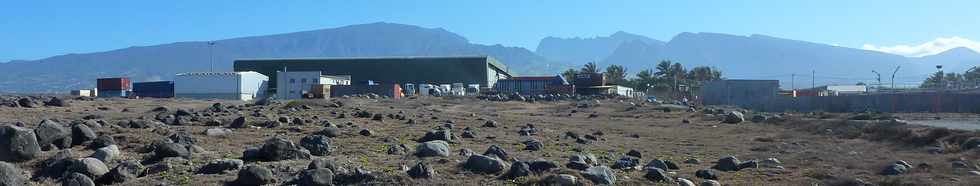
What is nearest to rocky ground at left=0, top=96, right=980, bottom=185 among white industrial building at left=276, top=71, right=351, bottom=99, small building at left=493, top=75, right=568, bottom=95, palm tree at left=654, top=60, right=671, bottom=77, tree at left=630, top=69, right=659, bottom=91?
white industrial building at left=276, top=71, right=351, bottom=99

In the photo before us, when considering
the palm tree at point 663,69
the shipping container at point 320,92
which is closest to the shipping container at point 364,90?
the shipping container at point 320,92

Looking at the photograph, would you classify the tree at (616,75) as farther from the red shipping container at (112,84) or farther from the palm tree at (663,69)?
the red shipping container at (112,84)

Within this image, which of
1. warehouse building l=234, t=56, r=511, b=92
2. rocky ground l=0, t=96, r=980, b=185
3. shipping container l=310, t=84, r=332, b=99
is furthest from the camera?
warehouse building l=234, t=56, r=511, b=92

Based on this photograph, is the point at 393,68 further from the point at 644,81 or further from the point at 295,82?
the point at 295,82

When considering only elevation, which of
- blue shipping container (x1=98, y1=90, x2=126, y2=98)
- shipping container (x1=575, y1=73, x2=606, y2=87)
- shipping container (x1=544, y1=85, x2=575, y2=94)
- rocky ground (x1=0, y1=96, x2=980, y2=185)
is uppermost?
shipping container (x1=575, y1=73, x2=606, y2=87)

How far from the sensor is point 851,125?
1356 inches

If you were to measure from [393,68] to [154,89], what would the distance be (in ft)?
161

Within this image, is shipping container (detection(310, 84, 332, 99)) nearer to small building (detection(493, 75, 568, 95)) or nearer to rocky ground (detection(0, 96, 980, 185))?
small building (detection(493, 75, 568, 95))

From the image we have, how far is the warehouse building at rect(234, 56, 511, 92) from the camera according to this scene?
150250 millimetres

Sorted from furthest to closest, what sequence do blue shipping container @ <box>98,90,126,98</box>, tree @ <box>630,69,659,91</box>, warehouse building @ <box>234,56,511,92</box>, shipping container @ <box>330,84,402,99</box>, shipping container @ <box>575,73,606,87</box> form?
warehouse building @ <box>234,56,511,92</box>, tree @ <box>630,69,659,91</box>, shipping container @ <box>575,73,606,87</box>, blue shipping container @ <box>98,90,126,98</box>, shipping container @ <box>330,84,402,99</box>

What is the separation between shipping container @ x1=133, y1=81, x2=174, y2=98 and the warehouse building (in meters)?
34.7

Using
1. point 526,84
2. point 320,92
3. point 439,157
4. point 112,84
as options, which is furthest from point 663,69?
point 439,157

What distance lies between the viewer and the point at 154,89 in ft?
373

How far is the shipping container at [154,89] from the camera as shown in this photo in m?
110
